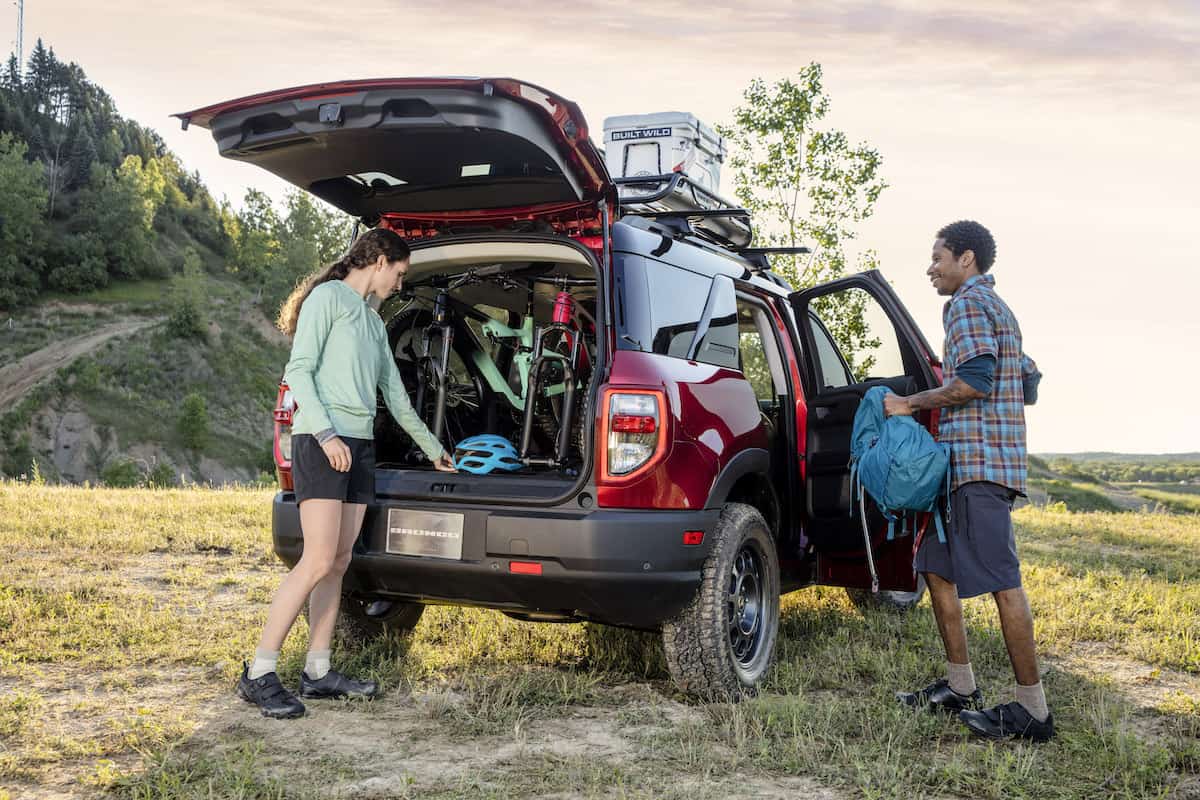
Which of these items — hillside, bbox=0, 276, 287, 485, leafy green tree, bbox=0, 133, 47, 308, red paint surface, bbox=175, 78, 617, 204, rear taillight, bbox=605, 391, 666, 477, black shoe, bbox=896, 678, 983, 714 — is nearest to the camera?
red paint surface, bbox=175, 78, 617, 204

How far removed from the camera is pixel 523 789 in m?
3.37

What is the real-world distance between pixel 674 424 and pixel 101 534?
6.15 meters

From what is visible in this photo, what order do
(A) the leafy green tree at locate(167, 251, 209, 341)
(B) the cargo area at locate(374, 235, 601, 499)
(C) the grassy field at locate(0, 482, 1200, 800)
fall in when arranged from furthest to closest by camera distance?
(A) the leafy green tree at locate(167, 251, 209, 341)
(B) the cargo area at locate(374, 235, 601, 499)
(C) the grassy field at locate(0, 482, 1200, 800)

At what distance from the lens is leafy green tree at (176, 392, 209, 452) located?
59438 millimetres

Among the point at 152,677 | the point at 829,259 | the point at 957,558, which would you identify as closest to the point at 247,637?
the point at 152,677

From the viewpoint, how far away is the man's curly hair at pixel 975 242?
444cm

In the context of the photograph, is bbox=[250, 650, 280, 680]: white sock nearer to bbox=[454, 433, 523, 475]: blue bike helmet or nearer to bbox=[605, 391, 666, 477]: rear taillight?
bbox=[454, 433, 523, 475]: blue bike helmet

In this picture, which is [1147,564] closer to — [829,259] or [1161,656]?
[1161,656]

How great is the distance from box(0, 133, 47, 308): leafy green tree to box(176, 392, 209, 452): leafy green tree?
110 ft

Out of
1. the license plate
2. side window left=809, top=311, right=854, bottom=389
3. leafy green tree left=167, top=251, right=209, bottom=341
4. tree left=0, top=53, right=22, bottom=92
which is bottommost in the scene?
the license plate

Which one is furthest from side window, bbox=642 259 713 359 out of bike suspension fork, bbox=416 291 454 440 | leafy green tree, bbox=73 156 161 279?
leafy green tree, bbox=73 156 161 279

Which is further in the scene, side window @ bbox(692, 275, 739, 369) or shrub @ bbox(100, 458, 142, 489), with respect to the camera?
shrub @ bbox(100, 458, 142, 489)

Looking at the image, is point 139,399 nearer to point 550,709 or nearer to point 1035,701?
point 550,709

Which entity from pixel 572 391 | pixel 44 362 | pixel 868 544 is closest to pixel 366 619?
pixel 572 391
